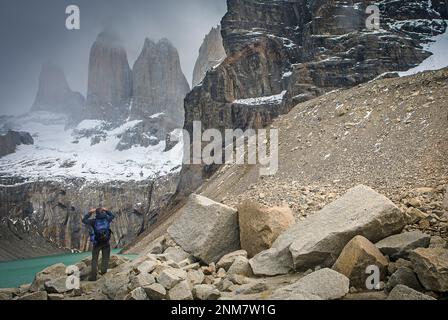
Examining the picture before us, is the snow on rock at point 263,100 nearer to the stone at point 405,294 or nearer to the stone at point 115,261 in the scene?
the stone at point 115,261

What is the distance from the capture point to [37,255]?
600 feet

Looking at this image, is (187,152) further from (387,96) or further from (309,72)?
(387,96)

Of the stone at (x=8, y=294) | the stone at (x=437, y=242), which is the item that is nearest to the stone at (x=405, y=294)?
the stone at (x=437, y=242)

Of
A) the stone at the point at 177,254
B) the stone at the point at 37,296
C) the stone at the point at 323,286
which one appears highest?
the stone at the point at 323,286

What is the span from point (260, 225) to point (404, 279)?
528 cm

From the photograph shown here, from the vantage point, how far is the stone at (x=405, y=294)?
7842 millimetres

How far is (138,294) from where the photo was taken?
10.4 m

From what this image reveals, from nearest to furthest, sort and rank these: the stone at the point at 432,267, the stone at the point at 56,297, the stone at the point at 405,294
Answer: the stone at the point at 405,294 < the stone at the point at 432,267 < the stone at the point at 56,297

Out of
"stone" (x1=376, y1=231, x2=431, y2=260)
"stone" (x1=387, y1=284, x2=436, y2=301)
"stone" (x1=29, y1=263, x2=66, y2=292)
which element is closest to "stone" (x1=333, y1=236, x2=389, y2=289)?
"stone" (x1=376, y1=231, x2=431, y2=260)

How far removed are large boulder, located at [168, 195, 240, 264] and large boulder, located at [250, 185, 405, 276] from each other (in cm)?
219

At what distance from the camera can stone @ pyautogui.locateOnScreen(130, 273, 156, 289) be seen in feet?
35.9

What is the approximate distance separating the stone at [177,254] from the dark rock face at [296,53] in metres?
82.0

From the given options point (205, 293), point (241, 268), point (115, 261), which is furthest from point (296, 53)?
point (205, 293)
